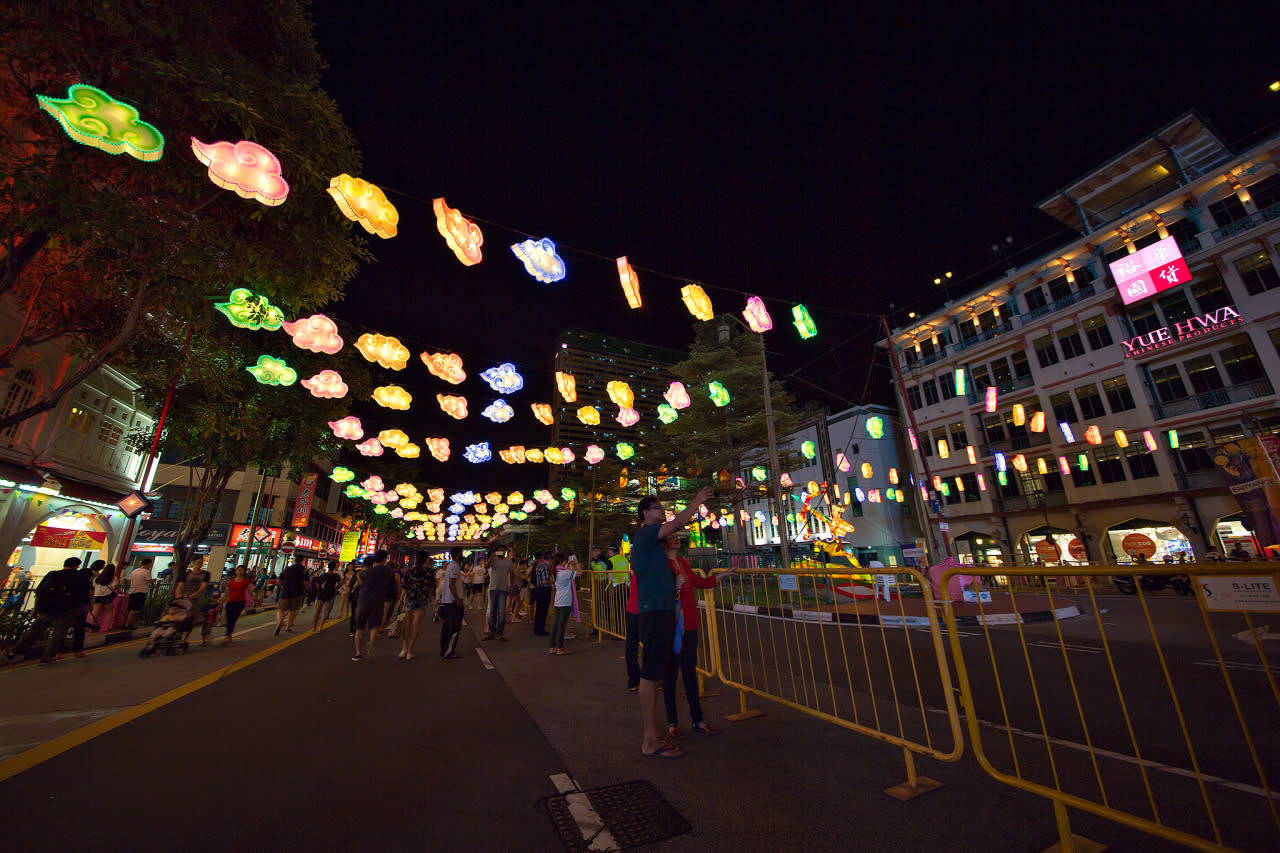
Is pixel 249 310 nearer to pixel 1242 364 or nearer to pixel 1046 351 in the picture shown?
pixel 1242 364

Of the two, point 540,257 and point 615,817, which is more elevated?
point 540,257

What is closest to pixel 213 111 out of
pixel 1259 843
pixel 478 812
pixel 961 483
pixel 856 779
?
pixel 478 812

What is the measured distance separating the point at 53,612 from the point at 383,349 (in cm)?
680

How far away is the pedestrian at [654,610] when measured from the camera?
3.79m

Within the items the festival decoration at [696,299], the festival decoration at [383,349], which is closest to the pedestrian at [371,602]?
the festival decoration at [383,349]

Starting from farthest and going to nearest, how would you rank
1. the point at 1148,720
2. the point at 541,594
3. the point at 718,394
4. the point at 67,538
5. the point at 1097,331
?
1. the point at 1097,331
2. the point at 718,394
3. the point at 67,538
4. the point at 541,594
5. the point at 1148,720

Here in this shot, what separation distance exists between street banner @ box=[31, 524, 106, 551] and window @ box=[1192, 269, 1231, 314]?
41.9 meters

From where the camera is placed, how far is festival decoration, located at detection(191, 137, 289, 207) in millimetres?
5391

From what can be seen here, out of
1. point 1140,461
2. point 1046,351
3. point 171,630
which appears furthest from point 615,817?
point 1046,351

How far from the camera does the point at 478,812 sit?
9.55 feet

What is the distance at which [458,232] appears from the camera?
7.08m

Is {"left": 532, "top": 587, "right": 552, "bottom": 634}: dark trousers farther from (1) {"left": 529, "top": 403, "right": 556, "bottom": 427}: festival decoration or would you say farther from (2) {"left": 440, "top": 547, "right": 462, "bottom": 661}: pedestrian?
(1) {"left": 529, "top": 403, "right": 556, "bottom": 427}: festival decoration

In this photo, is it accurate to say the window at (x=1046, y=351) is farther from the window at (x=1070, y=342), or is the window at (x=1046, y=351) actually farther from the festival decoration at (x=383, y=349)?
the festival decoration at (x=383, y=349)

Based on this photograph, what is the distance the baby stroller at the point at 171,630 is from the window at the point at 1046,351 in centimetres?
3475
